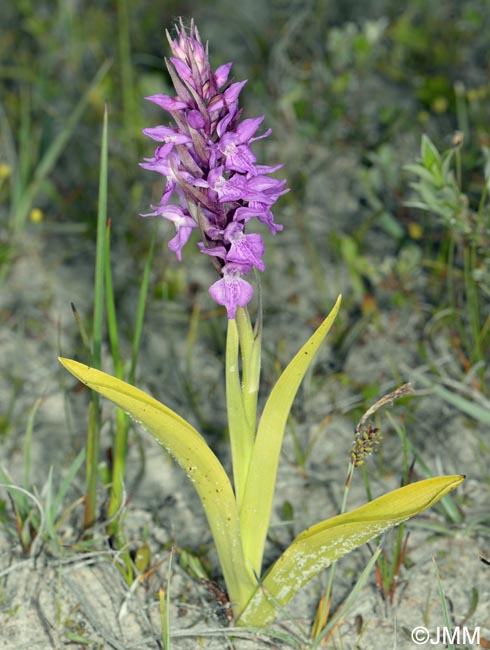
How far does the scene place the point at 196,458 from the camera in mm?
1564

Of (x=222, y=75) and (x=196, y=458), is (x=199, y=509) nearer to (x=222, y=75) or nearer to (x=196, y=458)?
(x=196, y=458)

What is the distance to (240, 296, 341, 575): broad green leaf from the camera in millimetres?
1542

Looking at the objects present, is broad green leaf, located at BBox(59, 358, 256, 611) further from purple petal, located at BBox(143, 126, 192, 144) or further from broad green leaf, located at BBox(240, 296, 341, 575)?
purple petal, located at BBox(143, 126, 192, 144)

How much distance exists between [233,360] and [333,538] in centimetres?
39

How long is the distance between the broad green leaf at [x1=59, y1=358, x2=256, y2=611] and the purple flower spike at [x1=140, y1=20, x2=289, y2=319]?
0.75 feet

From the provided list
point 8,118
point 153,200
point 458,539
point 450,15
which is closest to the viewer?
Answer: point 458,539

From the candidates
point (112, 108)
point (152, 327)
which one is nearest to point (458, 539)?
point (152, 327)

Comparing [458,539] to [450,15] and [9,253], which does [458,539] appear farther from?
[450,15]

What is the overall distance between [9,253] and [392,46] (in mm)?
2051

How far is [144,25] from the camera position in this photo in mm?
4027

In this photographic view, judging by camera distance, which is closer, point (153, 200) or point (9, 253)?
point (9, 253)
